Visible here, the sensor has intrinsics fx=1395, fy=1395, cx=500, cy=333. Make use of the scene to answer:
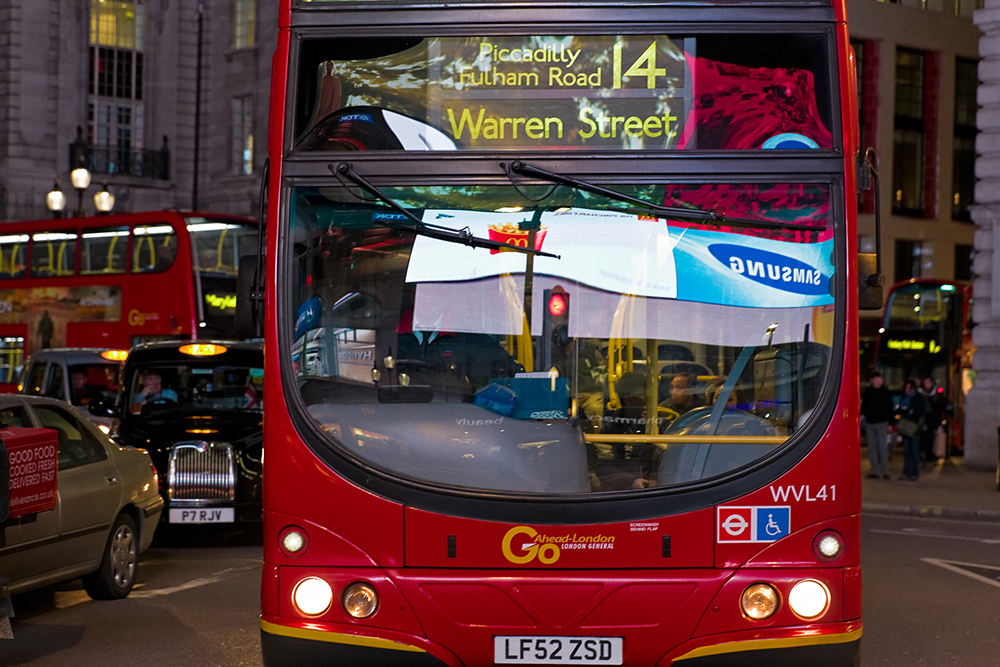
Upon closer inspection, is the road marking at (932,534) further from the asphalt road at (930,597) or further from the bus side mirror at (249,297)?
the bus side mirror at (249,297)

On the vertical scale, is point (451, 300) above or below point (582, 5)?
below

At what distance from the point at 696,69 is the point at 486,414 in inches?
63.5

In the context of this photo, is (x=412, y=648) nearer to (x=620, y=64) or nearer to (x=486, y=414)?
(x=486, y=414)

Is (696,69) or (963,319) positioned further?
(963,319)

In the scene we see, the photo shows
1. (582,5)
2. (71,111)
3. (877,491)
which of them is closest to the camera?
(582,5)

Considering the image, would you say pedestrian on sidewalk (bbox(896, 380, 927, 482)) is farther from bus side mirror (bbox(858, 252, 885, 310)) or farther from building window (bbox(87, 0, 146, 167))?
building window (bbox(87, 0, 146, 167))

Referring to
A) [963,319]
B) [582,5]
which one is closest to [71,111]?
[963,319]

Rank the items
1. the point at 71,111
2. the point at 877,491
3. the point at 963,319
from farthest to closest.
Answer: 1. the point at 71,111
2. the point at 963,319
3. the point at 877,491

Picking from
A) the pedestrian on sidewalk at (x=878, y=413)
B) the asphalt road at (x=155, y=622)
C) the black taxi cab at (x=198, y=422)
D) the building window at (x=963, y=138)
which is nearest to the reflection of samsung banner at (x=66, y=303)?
the black taxi cab at (x=198, y=422)

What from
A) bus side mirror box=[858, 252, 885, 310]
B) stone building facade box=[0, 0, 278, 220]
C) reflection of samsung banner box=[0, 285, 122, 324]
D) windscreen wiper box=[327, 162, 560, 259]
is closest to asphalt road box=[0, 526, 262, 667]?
windscreen wiper box=[327, 162, 560, 259]

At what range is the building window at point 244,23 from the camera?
43250 mm

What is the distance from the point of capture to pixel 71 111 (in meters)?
44.4

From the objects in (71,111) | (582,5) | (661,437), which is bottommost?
(661,437)

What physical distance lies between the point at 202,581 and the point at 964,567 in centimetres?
624
